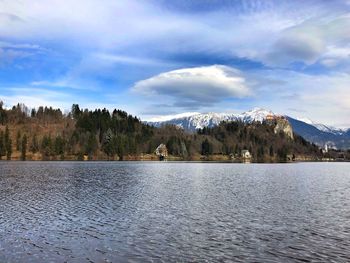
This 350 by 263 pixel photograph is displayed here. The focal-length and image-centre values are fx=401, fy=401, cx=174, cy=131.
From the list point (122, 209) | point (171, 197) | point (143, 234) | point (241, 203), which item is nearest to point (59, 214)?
point (122, 209)

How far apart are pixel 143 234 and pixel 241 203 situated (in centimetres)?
2362

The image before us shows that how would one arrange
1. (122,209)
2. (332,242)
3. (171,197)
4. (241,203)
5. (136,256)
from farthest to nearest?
(171,197) → (241,203) → (122,209) → (332,242) → (136,256)

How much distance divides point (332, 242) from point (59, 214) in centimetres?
2926

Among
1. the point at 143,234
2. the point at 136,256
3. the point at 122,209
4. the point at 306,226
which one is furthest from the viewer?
the point at 122,209

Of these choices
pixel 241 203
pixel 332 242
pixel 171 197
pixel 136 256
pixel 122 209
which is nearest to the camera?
pixel 136 256

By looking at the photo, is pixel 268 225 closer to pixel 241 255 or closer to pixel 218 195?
pixel 241 255

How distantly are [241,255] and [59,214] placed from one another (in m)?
25.0

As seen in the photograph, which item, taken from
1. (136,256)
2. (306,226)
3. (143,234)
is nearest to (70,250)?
(136,256)

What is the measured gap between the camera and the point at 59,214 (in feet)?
151

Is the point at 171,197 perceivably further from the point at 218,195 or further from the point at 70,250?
the point at 70,250

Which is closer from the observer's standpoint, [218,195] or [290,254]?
[290,254]

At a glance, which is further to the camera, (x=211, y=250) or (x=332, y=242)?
(x=332, y=242)

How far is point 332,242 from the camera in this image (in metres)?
32.8

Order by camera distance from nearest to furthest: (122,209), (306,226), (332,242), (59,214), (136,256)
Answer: (136,256) → (332,242) → (306,226) → (59,214) → (122,209)
